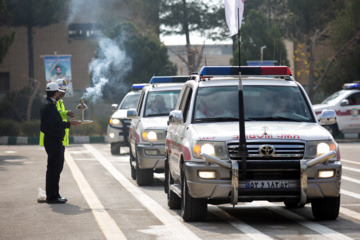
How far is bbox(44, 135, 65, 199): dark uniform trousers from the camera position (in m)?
13.5

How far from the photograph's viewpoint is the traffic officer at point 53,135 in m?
13.4

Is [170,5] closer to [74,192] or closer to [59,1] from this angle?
[59,1]

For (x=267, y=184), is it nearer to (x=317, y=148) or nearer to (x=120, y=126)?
(x=317, y=148)

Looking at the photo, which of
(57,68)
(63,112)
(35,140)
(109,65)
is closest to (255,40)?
(109,65)

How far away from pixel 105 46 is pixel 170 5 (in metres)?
11.9

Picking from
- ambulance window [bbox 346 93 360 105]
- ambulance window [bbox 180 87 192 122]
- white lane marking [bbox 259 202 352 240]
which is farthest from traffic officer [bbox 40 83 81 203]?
ambulance window [bbox 346 93 360 105]

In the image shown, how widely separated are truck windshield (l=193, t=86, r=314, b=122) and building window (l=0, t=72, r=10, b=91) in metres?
52.0

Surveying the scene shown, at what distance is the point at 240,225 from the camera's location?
10.4 meters

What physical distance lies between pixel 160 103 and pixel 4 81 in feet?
151

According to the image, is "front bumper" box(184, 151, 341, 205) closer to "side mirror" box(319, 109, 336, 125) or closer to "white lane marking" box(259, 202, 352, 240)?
"white lane marking" box(259, 202, 352, 240)

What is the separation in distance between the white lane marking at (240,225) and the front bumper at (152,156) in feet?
12.1

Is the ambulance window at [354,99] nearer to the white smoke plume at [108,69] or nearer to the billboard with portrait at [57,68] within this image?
the billboard with portrait at [57,68]

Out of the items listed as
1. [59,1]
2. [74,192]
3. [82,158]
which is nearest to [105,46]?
[59,1]

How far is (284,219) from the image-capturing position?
1109cm
